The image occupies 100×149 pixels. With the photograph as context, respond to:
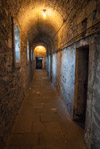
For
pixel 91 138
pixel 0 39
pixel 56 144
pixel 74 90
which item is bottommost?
pixel 56 144

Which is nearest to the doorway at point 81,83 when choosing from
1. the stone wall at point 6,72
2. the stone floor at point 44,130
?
the stone floor at point 44,130

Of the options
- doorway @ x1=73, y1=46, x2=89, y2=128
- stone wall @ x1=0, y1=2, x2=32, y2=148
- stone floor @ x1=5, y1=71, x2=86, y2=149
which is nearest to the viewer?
stone wall @ x1=0, y1=2, x2=32, y2=148

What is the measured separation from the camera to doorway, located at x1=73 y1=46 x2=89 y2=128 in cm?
338

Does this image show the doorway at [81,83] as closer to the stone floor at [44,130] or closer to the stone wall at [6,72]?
the stone floor at [44,130]

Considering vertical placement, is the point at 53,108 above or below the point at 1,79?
below

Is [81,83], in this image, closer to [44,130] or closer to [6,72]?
[44,130]

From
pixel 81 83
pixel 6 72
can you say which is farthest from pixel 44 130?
pixel 6 72

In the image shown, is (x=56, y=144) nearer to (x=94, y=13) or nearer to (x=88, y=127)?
(x=88, y=127)

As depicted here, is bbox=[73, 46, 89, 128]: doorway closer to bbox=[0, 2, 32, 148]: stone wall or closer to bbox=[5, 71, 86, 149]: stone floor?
bbox=[5, 71, 86, 149]: stone floor

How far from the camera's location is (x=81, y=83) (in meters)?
3.45

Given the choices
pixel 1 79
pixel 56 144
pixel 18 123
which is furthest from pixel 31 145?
pixel 1 79

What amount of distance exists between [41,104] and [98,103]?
132 inches

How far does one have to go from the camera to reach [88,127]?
2.48 m

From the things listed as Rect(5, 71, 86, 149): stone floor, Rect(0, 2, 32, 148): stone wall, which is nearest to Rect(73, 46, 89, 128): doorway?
Rect(5, 71, 86, 149): stone floor
